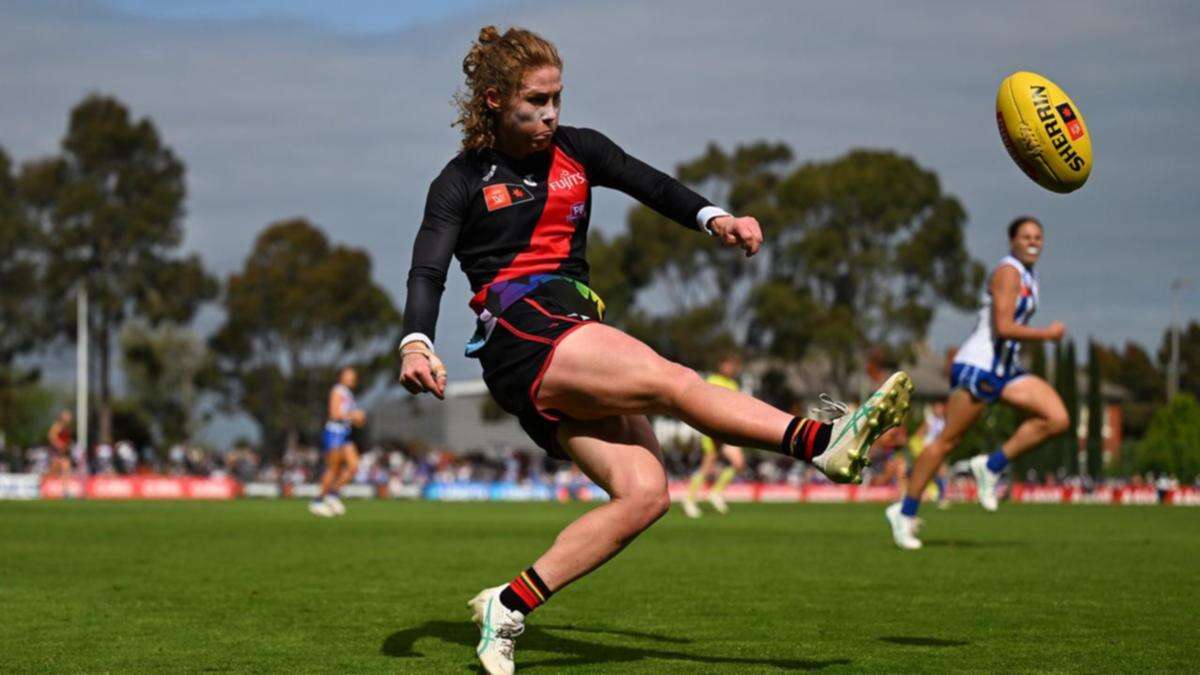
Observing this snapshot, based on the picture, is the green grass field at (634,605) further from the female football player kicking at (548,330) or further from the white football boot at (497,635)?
the female football player kicking at (548,330)

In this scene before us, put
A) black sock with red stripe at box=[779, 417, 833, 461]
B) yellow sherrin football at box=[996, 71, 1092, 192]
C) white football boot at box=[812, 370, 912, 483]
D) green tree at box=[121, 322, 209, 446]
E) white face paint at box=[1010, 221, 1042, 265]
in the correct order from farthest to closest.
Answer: green tree at box=[121, 322, 209, 446] < white face paint at box=[1010, 221, 1042, 265] < yellow sherrin football at box=[996, 71, 1092, 192] < black sock with red stripe at box=[779, 417, 833, 461] < white football boot at box=[812, 370, 912, 483]

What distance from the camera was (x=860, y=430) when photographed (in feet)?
17.9

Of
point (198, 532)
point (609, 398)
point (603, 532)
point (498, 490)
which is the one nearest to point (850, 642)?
point (603, 532)

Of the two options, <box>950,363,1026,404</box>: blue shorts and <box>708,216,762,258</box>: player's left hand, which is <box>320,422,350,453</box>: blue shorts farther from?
<box>708,216,762,258</box>: player's left hand

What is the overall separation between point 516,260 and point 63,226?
6979cm

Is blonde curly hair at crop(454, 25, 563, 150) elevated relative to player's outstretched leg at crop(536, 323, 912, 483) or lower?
elevated

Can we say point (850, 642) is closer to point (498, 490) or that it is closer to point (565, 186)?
point (565, 186)

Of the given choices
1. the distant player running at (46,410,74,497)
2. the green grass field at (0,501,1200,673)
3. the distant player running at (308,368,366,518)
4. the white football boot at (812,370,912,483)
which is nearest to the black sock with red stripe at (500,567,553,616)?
the green grass field at (0,501,1200,673)

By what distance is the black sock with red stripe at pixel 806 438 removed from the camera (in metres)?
5.55

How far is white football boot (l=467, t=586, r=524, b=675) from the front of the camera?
589cm

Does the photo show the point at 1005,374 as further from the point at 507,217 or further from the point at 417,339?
the point at 417,339

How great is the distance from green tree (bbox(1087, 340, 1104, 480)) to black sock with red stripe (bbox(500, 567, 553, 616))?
52762 millimetres

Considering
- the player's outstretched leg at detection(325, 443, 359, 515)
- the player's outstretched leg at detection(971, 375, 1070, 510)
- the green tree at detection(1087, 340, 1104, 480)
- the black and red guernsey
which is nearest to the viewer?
the black and red guernsey

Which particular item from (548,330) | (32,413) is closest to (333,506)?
(548,330)
